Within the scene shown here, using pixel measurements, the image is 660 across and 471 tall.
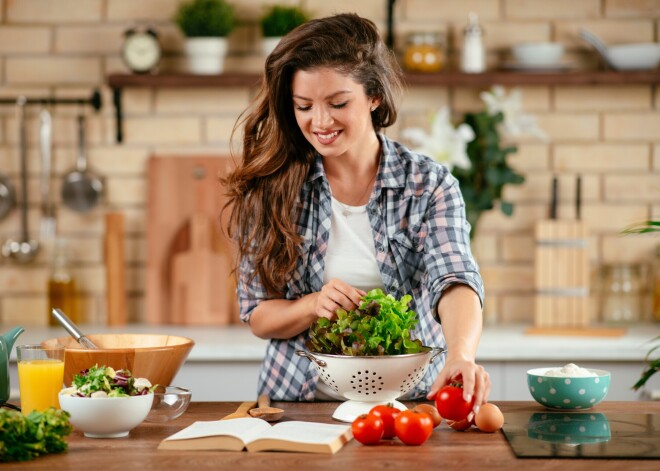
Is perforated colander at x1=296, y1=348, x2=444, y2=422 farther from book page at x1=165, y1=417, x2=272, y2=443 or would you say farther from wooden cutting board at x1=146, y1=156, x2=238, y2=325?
wooden cutting board at x1=146, y1=156, x2=238, y2=325

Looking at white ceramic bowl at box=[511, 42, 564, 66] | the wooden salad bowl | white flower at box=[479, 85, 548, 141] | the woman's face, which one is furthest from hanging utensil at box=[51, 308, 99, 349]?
white ceramic bowl at box=[511, 42, 564, 66]

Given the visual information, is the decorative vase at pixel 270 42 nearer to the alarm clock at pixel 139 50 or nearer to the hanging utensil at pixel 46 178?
the alarm clock at pixel 139 50

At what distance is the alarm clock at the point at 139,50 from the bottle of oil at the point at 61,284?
0.72m

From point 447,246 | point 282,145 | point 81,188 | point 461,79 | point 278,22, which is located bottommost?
point 447,246

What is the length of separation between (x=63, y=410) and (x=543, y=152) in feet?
8.09

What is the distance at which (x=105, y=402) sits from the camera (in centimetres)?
184

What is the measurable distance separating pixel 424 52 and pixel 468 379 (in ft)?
6.73

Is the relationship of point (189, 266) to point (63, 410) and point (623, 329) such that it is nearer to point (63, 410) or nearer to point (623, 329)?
point (623, 329)

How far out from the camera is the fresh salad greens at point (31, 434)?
171 centimetres

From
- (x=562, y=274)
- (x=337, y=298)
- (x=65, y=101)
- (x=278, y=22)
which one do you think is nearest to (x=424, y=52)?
(x=278, y=22)

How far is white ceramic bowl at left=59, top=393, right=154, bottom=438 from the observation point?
1.85 metres

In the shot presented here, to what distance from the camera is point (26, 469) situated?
1.67 metres

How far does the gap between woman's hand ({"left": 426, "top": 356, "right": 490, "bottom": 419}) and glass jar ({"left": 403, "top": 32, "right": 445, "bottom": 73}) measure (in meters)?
1.98

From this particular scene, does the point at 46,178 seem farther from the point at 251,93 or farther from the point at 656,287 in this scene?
the point at 656,287
